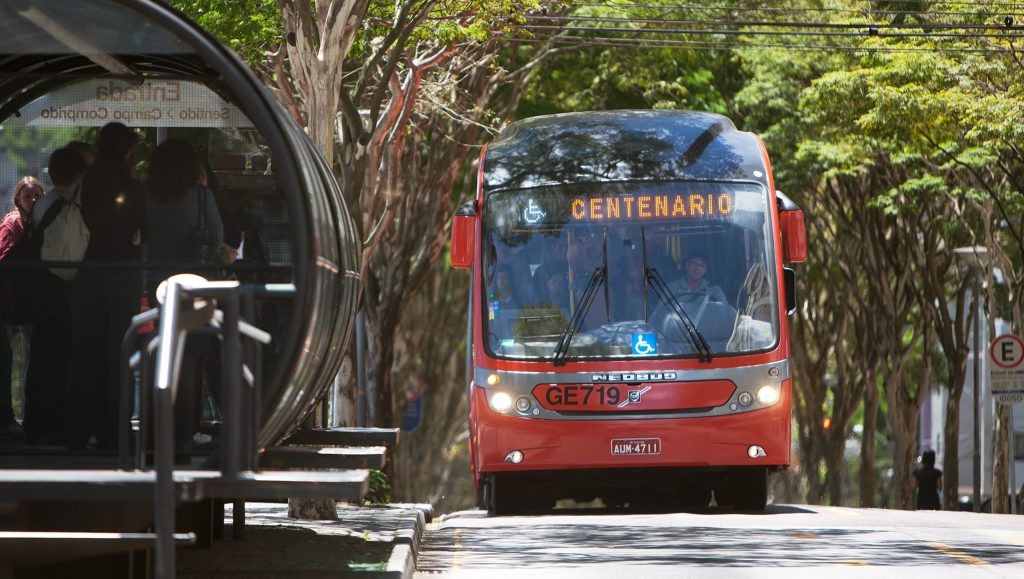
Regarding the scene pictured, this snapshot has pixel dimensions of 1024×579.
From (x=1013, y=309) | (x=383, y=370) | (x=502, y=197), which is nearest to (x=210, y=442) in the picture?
(x=502, y=197)

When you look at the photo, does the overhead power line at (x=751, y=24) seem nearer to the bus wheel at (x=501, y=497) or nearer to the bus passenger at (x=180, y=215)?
the bus wheel at (x=501, y=497)

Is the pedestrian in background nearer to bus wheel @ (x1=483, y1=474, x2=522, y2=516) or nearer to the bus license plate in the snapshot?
bus wheel @ (x1=483, y1=474, x2=522, y2=516)

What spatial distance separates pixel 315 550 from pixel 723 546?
3039mm

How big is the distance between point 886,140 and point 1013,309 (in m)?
4.98

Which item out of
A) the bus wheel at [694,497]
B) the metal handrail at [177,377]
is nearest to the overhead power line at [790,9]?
the bus wheel at [694,497]

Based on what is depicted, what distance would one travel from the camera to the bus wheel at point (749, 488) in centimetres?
1580

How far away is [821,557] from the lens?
11703 millimetres

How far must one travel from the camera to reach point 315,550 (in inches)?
450

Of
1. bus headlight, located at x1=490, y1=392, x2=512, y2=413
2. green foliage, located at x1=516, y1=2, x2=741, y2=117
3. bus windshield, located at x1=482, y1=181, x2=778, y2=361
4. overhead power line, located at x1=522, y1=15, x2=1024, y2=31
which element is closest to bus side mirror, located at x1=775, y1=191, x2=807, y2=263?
bus windshield, located at x1=482, y1=181, x2=778, y2=361

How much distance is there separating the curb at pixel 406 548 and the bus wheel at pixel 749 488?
9.99 feet

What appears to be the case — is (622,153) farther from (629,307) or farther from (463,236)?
(463,236)

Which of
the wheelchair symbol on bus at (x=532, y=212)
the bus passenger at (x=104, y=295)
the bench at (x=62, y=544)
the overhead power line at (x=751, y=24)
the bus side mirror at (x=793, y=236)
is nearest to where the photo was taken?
the bench at (x=62, y=544)

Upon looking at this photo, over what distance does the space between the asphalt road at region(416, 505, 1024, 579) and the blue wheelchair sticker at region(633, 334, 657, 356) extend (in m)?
1.49

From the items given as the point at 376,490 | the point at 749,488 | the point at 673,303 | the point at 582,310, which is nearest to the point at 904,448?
the point at 749,488
